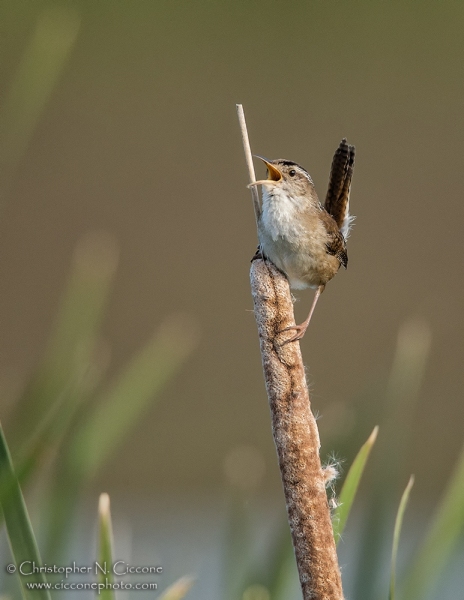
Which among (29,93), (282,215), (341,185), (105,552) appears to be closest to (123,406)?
(105,552)

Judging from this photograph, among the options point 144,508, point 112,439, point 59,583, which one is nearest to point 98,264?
point 112,439

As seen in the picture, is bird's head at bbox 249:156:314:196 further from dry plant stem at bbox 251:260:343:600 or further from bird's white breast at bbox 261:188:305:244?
dry plant stem at bbox 251:260:343:600

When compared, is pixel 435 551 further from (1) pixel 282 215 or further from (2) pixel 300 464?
(1) pixel 282 215

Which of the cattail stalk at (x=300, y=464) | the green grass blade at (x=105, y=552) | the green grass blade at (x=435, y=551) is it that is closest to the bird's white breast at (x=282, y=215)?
the cattail stalk at (x=300, y=464)

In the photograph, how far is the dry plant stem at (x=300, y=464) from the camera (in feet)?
3.37

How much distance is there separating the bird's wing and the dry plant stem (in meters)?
1.30

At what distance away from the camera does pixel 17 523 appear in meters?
0.81

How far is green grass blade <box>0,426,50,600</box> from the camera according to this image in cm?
80

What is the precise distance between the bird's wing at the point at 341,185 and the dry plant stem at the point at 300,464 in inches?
51.1

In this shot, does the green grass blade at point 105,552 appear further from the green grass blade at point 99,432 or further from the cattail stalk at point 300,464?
the cattail stalk at point 300,464

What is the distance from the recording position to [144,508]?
15.7ft

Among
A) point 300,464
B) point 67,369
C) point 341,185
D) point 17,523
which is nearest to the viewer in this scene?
point 17,523

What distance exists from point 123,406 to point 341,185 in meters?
1.66

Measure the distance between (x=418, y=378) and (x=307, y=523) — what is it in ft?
0.98
